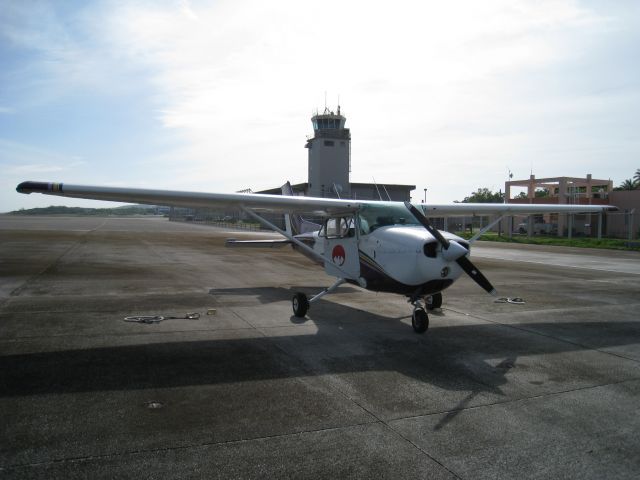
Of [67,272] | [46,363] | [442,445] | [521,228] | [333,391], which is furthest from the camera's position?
[521,228]

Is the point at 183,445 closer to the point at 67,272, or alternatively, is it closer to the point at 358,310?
the point at 358,310

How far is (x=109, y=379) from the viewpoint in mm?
5809

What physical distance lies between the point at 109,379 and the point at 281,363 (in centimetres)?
217

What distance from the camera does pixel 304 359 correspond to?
6836mm

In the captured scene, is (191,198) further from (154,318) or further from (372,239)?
(372,239)

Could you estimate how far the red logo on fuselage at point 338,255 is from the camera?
10.1 meters

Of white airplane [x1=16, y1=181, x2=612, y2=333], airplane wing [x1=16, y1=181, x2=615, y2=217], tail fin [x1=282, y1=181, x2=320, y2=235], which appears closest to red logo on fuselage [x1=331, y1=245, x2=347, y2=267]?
white airplane [x1=16, y1=181, x2=612, y2=333]

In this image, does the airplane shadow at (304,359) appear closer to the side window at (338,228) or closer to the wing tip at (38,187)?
the side window at (338,228)

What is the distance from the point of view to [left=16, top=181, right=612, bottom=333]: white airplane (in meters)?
7.77

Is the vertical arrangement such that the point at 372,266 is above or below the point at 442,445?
above

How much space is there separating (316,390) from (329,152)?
2061 inches

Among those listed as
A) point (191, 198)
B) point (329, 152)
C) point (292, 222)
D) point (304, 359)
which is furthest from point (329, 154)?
point (304, 359)

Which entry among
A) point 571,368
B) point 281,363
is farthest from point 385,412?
point 571,368

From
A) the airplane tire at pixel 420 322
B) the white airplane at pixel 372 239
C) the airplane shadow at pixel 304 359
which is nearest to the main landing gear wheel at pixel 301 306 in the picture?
the white airplane at pixel 372 239
